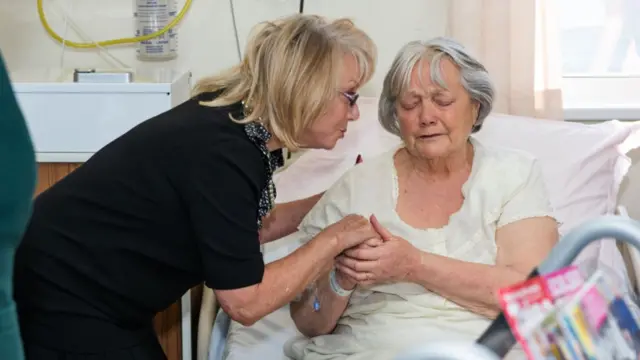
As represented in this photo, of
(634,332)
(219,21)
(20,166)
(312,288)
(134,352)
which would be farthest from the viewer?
(219,21)

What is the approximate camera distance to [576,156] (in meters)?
2.32

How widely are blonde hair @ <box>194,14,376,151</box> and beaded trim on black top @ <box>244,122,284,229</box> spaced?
0.05 feet

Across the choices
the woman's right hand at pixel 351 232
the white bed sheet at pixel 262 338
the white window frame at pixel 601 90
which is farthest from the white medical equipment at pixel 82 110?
the white window frame at pixel 601 90

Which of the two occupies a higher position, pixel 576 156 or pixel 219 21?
pixel 219 21

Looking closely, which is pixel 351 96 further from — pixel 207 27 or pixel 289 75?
pixel 207 27

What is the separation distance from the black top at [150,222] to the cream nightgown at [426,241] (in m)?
0.33

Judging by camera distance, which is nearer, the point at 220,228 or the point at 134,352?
the point at 220,228

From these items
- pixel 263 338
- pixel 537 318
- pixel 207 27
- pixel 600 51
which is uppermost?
pixel 207 27

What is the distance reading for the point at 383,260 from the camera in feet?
5.53

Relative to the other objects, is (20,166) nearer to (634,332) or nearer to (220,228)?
(220,228)

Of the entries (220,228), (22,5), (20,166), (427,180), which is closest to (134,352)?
(220,228)

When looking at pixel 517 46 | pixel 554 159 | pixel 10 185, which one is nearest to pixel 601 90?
pixel 517 46

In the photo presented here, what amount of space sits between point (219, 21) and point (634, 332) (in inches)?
74.1

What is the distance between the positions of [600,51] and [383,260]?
1453 millimetres
